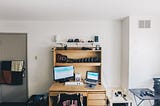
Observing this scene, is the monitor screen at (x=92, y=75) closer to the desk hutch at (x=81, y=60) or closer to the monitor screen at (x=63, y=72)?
the desk hutch at (x=81, y=60)

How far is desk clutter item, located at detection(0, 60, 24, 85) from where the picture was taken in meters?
4.81

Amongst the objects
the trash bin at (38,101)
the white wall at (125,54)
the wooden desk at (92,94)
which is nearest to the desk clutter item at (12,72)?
the trash bin at (38,101)

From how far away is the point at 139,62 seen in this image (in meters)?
4.24

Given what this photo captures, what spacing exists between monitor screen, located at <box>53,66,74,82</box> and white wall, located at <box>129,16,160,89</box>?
4.79 feet

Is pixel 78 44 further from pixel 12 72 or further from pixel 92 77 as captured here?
pixel 12 72

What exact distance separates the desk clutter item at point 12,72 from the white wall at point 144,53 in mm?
2782

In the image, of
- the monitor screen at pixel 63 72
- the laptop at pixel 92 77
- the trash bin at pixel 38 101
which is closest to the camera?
the trash bin at pixel 38 101

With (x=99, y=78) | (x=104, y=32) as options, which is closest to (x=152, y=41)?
(x=104, y=32)

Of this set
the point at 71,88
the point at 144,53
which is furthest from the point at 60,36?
the point at 144,53

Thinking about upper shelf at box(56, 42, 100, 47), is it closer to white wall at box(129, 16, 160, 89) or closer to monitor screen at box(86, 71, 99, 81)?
monitor screen at box(86, 71, 99, 81)

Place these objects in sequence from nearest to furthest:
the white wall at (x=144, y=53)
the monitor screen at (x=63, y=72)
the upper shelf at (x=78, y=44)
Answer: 1. the white wall at (x=144, y=53)
2. the monitor screen at (x=63, y=72)
3. the upper shelf at (x=78, y=44)

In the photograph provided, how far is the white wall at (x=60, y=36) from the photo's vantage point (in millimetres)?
4832

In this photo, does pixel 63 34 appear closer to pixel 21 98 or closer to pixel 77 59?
pixel 77 59

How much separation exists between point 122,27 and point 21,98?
328 cm
